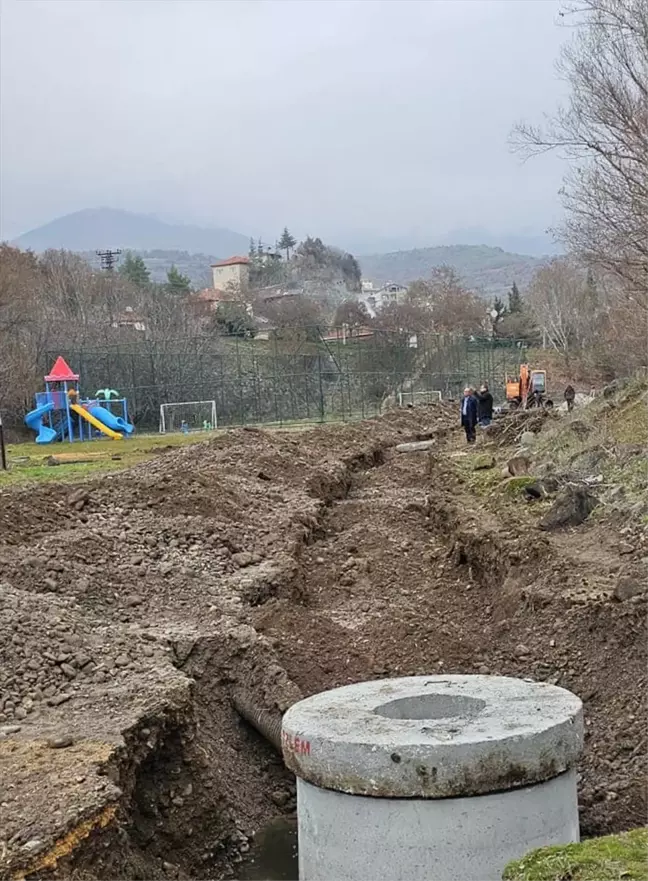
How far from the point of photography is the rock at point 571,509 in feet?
33.9

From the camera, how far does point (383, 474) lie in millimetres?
18984

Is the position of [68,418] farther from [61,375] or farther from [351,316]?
[351,316]

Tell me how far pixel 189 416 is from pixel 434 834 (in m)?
33.2

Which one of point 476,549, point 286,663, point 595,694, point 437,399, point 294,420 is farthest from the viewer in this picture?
point 437,399

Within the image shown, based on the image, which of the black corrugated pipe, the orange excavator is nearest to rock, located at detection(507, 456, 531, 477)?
the black corrugated pipe

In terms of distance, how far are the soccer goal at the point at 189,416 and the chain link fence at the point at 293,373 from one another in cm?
82

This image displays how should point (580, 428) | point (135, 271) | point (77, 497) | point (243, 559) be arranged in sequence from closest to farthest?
point (243, 559), point (77, 497), point (580, 428), point (135, 271)

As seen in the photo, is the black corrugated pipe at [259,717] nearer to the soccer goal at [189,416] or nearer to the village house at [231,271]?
the soccer goal at [189,416]

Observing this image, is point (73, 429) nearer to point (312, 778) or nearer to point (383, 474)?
point (383, 474)

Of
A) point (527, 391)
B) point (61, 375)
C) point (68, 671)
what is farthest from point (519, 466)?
point (61, 375)

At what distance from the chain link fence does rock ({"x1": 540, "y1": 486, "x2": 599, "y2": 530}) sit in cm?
2529

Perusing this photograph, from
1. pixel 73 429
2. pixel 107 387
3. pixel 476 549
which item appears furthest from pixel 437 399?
pixel 476 549

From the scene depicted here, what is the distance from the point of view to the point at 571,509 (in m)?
10.4

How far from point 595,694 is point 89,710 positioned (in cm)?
318
